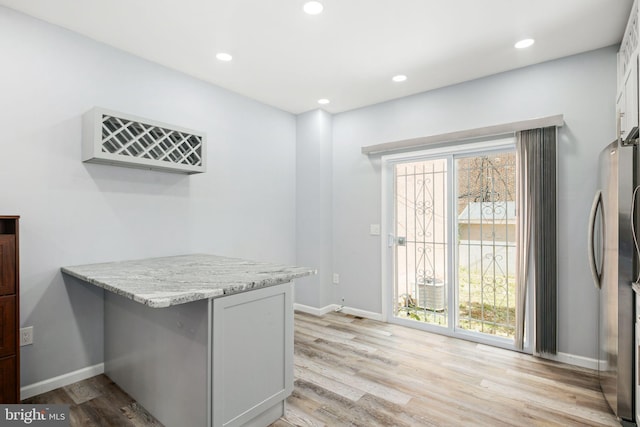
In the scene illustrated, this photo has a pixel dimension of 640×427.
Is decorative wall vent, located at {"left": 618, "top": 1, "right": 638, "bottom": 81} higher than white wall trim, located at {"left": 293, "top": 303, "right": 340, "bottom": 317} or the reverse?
higher

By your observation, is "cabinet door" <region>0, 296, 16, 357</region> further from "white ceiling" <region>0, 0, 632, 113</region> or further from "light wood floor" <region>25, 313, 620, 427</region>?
"white ceiling" <region>0, 0, 632, 113</region>

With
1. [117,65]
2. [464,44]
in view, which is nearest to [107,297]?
[117,65]

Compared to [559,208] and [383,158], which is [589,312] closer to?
[559,208]

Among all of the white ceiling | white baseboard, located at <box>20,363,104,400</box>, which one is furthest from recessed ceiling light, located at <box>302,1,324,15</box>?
white baseboard, located at <box>20,363,104,400</box>

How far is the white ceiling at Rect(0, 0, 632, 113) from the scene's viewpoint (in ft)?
7.04

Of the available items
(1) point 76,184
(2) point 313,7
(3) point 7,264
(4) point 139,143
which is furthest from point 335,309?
(2) point 313,7

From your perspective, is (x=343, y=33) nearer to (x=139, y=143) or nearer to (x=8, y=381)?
(x=139, y=143)

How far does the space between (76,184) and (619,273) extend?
359cm

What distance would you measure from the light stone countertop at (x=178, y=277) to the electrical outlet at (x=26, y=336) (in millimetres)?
431

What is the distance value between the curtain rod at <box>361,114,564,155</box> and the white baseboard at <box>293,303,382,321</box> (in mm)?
1906

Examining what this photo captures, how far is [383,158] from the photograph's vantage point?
151 inches

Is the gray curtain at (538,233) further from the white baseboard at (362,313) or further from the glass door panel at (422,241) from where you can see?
the white baseboard at (362,313)

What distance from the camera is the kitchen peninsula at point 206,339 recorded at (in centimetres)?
161

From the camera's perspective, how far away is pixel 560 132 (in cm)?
275
